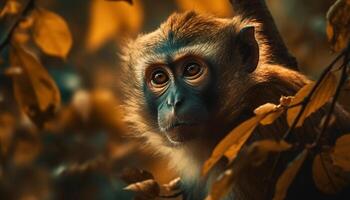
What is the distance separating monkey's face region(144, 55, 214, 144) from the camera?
5570 mm

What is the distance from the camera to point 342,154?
3547mm

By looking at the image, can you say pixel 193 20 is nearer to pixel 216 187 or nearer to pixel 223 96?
pixel 223 96

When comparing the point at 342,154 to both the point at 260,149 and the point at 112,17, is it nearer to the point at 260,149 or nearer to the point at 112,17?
the point at 260,149

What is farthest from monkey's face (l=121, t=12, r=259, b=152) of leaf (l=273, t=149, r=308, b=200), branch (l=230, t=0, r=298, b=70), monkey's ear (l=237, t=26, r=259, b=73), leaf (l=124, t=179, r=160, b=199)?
leaf (l=273, t=149, r=308, b=200)

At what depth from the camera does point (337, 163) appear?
3.54 m

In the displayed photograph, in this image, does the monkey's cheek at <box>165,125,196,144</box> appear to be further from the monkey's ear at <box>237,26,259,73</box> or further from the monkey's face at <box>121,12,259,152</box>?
the monkey's ear at <box>237,26,259,73</box>

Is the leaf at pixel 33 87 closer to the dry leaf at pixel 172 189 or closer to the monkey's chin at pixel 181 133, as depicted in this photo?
the dry leaf at pixel 172 189

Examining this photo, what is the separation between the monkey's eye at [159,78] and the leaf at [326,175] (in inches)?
89.5

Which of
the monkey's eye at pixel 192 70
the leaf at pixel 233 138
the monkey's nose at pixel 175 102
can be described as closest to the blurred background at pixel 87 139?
the monkey's eye at pixel 192 70

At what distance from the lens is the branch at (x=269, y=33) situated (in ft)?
20.4

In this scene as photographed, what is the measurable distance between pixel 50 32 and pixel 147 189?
876 mm

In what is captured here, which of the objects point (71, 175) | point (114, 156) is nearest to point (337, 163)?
point (71, 175)

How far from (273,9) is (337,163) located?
7120 millimetres

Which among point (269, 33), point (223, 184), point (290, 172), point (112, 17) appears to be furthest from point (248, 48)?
point (223, 184)
